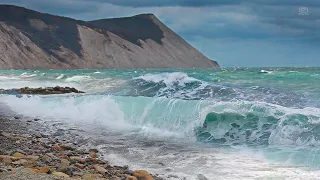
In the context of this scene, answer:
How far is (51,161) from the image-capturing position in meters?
7.83

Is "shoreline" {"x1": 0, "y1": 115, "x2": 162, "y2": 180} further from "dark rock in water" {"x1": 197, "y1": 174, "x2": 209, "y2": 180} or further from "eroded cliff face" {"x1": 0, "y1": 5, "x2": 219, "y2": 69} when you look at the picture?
"eroded cliff face" {"x1": 0, "y1": 5, "x2": 219, "y2": 69}

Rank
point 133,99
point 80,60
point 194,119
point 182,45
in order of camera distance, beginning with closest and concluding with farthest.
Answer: point 194,119 < point 133,99 < point 80,60 < point 182,45

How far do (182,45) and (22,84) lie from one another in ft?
415

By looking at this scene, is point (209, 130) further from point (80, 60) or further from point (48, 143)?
point (80, 60)

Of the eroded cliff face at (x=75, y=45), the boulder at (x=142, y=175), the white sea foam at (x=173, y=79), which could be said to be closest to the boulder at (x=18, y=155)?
the boulder at (x=142, y=175)

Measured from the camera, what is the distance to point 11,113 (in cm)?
1605

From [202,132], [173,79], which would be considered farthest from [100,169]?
[173,79]

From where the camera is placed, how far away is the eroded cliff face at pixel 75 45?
10462 centimetres

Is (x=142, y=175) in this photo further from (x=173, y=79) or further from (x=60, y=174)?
(x=173, y=79)

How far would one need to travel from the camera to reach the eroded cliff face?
343 feet

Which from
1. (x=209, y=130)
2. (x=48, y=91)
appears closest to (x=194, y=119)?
(x=209, y=130)

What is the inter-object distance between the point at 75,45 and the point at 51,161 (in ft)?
373

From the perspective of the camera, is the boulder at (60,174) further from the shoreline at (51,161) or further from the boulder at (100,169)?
the boulder at (100,169)

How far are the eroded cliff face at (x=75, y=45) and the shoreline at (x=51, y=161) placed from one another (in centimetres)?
9215
